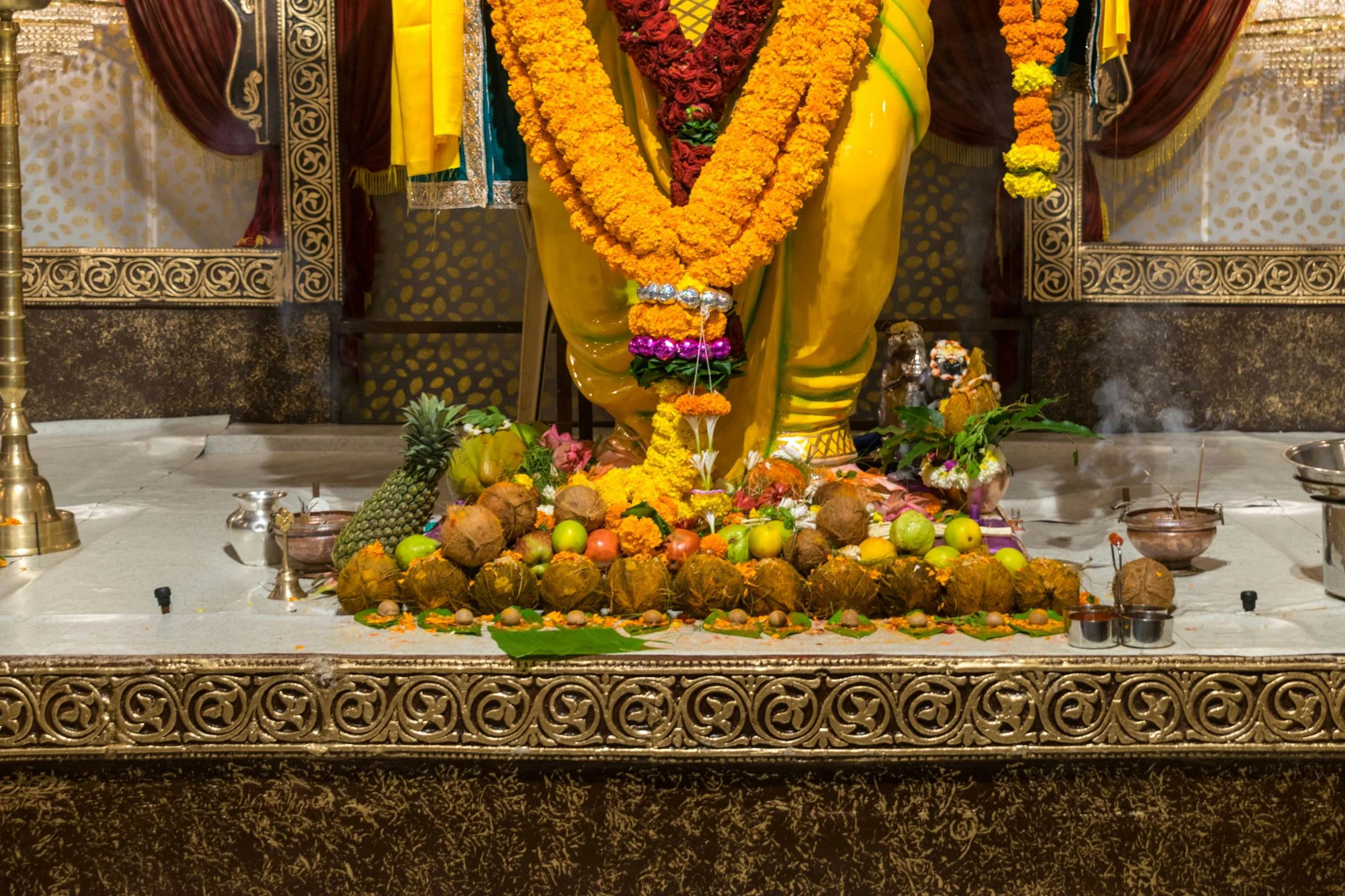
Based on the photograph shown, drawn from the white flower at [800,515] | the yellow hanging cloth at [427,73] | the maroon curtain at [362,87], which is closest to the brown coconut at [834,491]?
the white flower at [800,515]

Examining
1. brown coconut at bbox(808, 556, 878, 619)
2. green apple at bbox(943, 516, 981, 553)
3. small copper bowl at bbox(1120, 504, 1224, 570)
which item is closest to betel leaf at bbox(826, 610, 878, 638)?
brown coconut at bbox(808, 556, 878, 619)

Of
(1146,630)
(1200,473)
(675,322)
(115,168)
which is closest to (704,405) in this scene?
(675,322)

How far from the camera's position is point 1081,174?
18.9 feet

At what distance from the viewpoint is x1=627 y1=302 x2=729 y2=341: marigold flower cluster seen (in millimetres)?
3344

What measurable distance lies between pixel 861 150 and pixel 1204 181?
287 cm

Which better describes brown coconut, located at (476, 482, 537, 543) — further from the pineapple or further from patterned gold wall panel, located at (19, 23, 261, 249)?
patterned gold wall panel, located at (19, 23, 261, 249)

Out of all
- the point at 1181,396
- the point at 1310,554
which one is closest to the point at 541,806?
the point at 1310,554

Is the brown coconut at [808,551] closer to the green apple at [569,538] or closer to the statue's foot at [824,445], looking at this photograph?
the green apple at [569,538]

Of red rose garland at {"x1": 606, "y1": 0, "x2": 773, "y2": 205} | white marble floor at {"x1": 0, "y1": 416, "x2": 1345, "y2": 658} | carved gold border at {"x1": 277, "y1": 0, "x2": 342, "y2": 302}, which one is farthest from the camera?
carved gold border at {"x1": 277, "y1": 0, "x2": 342, "y2": 302}

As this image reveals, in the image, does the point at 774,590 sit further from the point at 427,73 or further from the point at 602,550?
the point at 427,73

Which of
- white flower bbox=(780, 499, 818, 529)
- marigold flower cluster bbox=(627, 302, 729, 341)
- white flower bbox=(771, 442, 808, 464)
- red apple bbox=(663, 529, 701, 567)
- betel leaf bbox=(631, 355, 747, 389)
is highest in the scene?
marigold flower cluster bbox=(627, 302, 729, 341)

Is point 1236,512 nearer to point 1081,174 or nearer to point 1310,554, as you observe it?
point 1310,554

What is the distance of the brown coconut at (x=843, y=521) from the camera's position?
125 inches

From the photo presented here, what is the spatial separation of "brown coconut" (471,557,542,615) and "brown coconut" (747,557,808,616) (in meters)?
0.47
